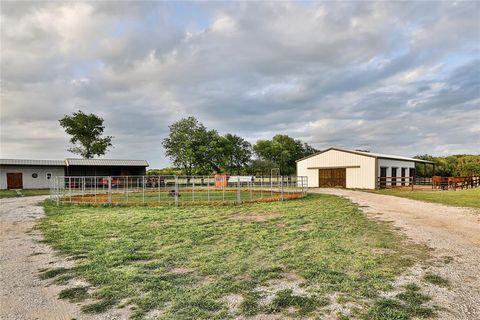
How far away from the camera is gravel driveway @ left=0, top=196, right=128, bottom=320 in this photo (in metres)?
3.71

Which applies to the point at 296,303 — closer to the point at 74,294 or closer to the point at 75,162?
the point at 74,294

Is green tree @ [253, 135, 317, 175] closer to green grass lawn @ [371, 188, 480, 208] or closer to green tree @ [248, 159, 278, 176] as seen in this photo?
green tree @ [248, 159, 278, 176]

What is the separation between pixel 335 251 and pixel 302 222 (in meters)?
3.72

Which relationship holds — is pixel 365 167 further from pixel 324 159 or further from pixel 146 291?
pixel 146 291

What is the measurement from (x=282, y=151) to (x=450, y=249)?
51769 mm

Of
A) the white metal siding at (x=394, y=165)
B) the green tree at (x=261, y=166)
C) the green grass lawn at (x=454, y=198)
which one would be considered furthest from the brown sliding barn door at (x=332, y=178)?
the green tree at (x=261, y=166)

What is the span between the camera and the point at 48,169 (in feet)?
112

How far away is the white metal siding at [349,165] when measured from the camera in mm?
29250

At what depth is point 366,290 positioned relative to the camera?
4207 mm

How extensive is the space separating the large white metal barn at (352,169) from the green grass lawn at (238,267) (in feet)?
70.2

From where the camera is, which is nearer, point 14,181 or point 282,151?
point 14,181

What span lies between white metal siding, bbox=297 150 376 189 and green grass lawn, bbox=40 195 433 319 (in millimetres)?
21319

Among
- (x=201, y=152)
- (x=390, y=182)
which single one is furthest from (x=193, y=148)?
(x=390, y=182)

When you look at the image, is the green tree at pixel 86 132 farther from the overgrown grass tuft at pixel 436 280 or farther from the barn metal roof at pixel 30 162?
the overgrown grass tuft at pixel 436 280
